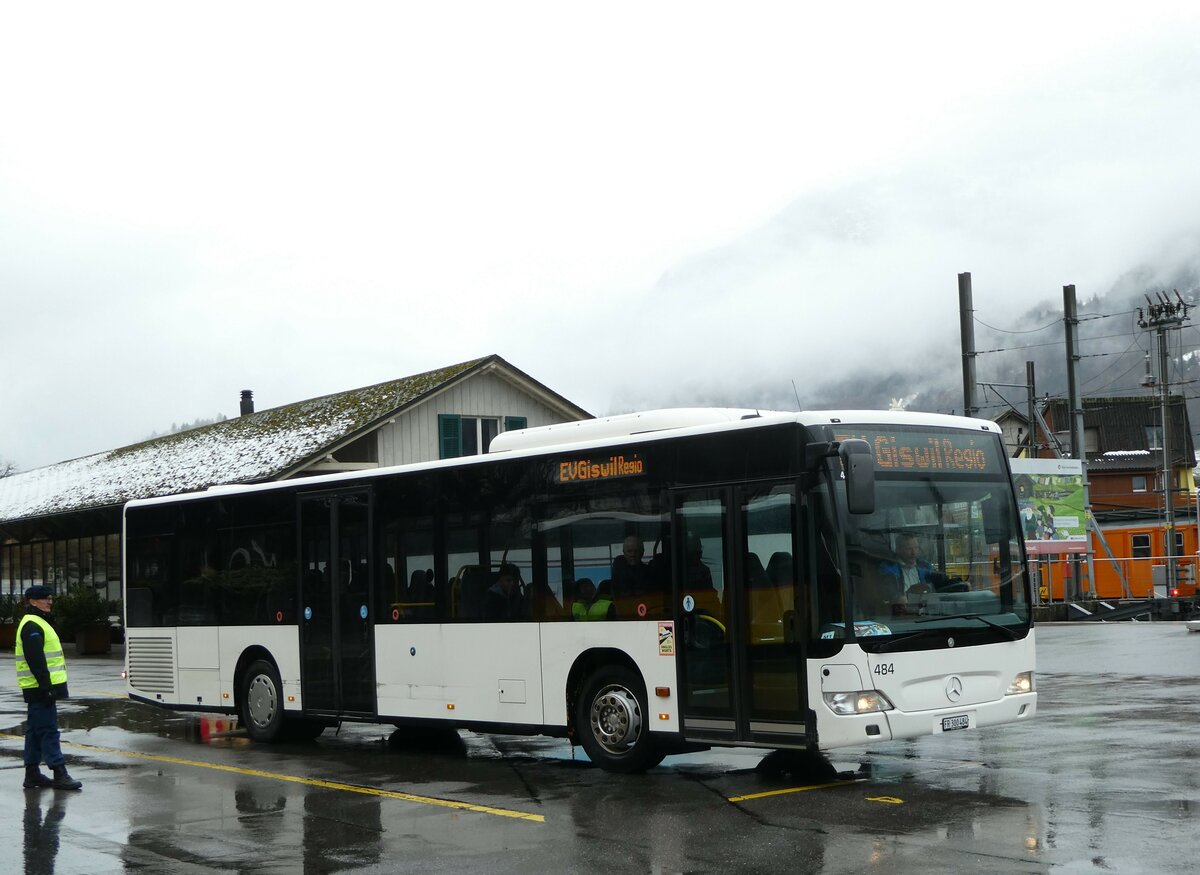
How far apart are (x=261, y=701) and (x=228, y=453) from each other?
1009 inches

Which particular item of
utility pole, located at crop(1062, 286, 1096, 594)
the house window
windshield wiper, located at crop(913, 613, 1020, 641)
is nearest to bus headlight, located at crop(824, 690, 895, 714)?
windshield wiper, located at crop(913, 613, 1020, 641)

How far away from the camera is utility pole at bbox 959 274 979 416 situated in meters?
43.5

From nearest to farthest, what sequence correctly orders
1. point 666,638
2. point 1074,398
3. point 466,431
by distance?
1. point 666,638
2. point 466,431
3. point 1074,398

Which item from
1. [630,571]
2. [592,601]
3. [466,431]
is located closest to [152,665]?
[592,601]

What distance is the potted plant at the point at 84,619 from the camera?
39.5 meters

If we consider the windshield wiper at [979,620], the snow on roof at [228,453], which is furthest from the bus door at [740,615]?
the snow on roof at [228,453]

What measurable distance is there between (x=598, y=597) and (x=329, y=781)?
2.87 m

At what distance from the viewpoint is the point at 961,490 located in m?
12.0

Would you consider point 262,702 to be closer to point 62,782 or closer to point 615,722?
point 62,782

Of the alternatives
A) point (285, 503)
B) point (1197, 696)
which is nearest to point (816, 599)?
point (285, 503)

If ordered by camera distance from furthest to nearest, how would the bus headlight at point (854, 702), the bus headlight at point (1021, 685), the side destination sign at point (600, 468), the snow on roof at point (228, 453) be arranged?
the snow on roof at point (228, 453) → the side destination sign at point (600, 468) → the bus headlight at point (1021, 685) → the bus headlight at point (854, 702)

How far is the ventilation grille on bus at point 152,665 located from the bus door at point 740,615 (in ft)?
27.0

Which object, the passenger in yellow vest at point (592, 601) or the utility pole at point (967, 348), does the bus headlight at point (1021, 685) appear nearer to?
the passenger in yellow vest at point (592, 601)

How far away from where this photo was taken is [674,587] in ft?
39.7
